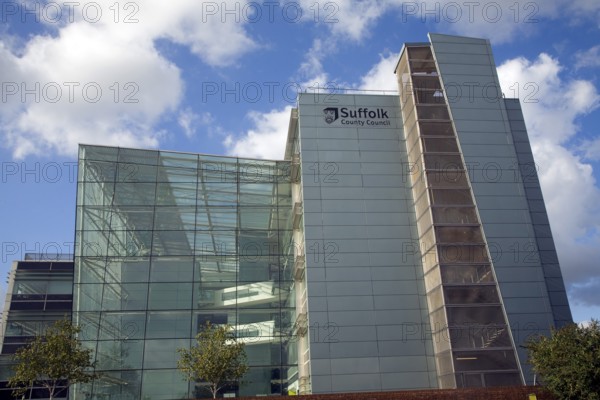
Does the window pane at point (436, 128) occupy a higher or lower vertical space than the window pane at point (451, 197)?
higher

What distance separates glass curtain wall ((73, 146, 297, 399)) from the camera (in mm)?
34656

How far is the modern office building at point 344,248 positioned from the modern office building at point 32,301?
23.4 meters

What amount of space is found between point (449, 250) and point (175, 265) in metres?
18.0

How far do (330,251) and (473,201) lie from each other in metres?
9.83

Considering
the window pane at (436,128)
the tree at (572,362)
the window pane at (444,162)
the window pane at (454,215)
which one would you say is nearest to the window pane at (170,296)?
the window pane at (454,215)

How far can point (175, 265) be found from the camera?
37000 millimetres

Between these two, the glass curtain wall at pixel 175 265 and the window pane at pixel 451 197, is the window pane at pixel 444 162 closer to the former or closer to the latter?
the window pane at pixel 451 197

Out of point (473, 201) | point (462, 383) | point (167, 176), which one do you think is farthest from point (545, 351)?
point (167, 176)

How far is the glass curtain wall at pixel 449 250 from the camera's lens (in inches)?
1230

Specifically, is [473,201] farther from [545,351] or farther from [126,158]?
[126,158]

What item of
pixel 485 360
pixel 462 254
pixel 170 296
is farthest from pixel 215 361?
pixel 462 254

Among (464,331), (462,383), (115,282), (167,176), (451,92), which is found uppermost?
(451,92)

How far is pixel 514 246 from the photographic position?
34.2m

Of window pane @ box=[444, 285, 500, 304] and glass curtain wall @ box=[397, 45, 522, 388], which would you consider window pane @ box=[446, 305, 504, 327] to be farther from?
window pane @ box=[444, 285, 500, 304]
